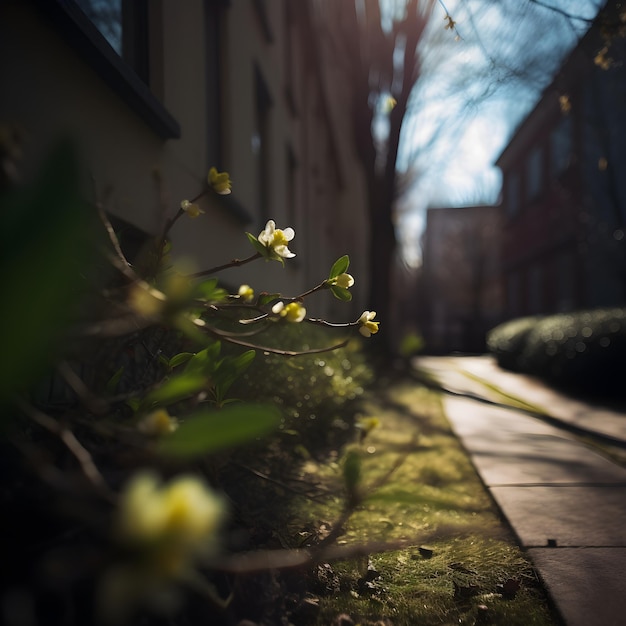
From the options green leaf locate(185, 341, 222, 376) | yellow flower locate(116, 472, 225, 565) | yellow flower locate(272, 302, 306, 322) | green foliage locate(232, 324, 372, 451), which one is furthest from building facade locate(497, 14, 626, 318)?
yellow flower locate(116, 472, 225, 565)

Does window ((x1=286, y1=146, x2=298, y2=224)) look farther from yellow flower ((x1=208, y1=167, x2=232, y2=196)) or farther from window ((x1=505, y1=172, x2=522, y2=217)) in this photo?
window ((x1=505, y1=172, x2=522, y2=217))

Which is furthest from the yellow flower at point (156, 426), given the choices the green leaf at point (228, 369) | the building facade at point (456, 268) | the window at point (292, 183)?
the building facade at point (456, 268)

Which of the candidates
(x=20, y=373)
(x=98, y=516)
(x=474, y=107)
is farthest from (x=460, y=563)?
(x=474, y=107)

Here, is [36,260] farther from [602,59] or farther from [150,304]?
[602,59]

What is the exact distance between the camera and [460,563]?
1783 mm

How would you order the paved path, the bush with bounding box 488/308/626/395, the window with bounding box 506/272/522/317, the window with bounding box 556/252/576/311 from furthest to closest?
the window with bounding box 506/272/522/317
the window with bounding box 556/252/576/311
the bush with bounding box 488/308/626/395
the paved path

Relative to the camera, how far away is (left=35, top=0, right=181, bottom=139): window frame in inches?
72.5

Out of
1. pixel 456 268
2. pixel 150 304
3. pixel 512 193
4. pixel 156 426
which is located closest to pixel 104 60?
pixel 150 304

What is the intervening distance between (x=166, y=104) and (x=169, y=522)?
9.58 ft

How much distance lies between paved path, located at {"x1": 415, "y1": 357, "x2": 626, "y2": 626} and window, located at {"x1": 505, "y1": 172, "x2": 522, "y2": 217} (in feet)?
44.7

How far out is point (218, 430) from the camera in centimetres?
64

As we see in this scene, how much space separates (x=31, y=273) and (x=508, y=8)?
3.64m

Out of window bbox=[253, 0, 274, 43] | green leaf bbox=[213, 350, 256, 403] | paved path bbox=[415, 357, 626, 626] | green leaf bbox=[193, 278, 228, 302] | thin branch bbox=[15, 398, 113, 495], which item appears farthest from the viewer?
window bbox=[253, 0, 274, 43]

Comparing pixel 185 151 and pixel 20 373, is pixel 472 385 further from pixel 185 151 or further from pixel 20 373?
pixel 20 373
